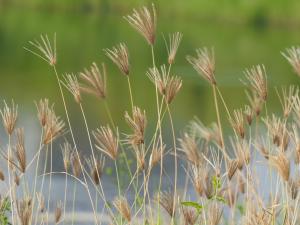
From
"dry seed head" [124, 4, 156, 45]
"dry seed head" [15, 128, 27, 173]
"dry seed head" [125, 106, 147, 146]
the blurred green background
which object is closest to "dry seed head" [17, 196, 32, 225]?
"dry seed head" [15, 128, 27, 173]

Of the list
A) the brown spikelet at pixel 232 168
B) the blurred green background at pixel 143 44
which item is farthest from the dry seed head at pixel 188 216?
the blurred green background at pixel 143 44

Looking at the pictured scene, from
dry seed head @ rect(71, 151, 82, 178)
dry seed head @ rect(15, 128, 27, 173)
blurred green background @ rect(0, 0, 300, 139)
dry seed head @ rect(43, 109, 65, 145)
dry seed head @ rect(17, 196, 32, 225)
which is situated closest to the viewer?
dry seed head @ rect(17, 196, 32, 225)

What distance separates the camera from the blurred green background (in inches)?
860

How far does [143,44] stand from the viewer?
3544 centimetres

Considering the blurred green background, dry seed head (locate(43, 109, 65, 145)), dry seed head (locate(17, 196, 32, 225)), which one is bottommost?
dry seed head (locate(17, 196, 32, 225))

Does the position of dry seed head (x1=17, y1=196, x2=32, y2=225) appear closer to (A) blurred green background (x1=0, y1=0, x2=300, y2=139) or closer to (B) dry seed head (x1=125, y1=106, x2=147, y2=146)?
(B) dry seed head (x1=125, y1=106, x2=147, y2=146)

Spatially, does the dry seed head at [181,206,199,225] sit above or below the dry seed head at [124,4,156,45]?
below

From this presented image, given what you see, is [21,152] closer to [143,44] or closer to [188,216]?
[188,216]

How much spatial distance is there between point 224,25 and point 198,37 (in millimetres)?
9937

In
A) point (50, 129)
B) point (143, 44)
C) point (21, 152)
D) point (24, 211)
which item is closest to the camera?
point (24, 211)

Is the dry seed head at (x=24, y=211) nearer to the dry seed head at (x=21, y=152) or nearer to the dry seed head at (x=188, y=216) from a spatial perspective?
the dry seed head at (x=21, y=152)

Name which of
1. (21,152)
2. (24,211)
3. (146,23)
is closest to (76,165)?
(21,152)

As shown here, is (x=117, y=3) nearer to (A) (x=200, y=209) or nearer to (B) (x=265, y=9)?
(B) (x=265, y=9)

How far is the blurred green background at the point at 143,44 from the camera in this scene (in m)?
21.8
